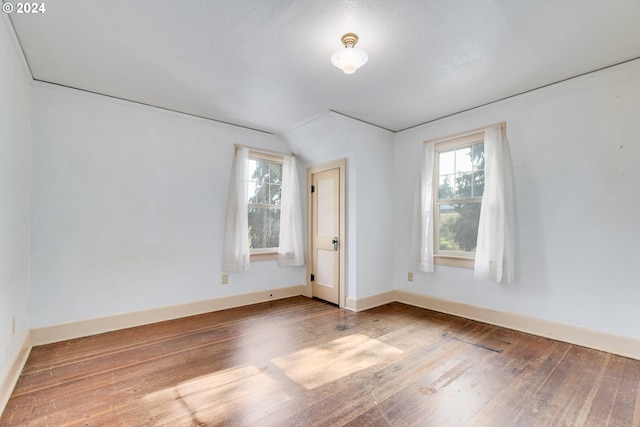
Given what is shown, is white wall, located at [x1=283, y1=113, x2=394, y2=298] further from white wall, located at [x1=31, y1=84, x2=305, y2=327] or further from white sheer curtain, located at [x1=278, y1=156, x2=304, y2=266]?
white wall, located at [x1=31, y1=84, x2=305, y2=327]

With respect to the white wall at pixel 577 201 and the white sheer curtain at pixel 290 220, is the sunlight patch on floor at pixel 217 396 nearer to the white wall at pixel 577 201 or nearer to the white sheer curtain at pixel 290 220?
the white sheer curtain at pixel 290 220

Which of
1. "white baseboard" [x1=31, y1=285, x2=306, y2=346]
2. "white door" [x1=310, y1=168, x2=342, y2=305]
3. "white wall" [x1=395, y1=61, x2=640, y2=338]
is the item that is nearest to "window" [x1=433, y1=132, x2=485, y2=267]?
"white wall" [x1=395, y1=61, x2=640, y2=338]

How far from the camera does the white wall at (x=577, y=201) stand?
8.48 ft

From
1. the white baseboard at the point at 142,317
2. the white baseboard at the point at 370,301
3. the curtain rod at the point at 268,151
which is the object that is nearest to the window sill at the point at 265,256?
the white baseboard at the point at 142,317

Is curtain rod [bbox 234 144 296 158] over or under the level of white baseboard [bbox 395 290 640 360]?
→ over

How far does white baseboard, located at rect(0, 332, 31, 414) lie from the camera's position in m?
1.89

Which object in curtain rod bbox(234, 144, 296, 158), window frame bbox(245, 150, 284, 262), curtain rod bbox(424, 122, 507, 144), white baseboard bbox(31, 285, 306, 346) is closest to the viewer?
white baseboard bbox(31, 285, 306, 346)

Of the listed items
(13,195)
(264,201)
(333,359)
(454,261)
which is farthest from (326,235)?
(13,195)

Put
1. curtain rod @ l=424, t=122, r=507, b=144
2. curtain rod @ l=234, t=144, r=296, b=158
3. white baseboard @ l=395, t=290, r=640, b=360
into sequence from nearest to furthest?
white baseboard @ l=395, t=290, r=640, b=360 < curtain rod @ l=424, t=122, r=507, b=144 < curtain rod @ l=234, t=144, r=296, b=158

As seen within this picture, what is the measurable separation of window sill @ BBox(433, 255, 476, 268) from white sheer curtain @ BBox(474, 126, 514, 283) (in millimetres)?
240

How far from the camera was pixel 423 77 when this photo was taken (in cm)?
279

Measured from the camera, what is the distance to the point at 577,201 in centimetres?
282

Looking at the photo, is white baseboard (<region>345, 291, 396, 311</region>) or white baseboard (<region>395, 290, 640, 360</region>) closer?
white baseboard (<region>395, 290, 640, 360</region>)

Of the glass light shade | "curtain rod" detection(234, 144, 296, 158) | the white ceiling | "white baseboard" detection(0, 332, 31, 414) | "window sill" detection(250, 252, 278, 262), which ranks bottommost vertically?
"white baseboard" detection(0, 332, 31, 414)
